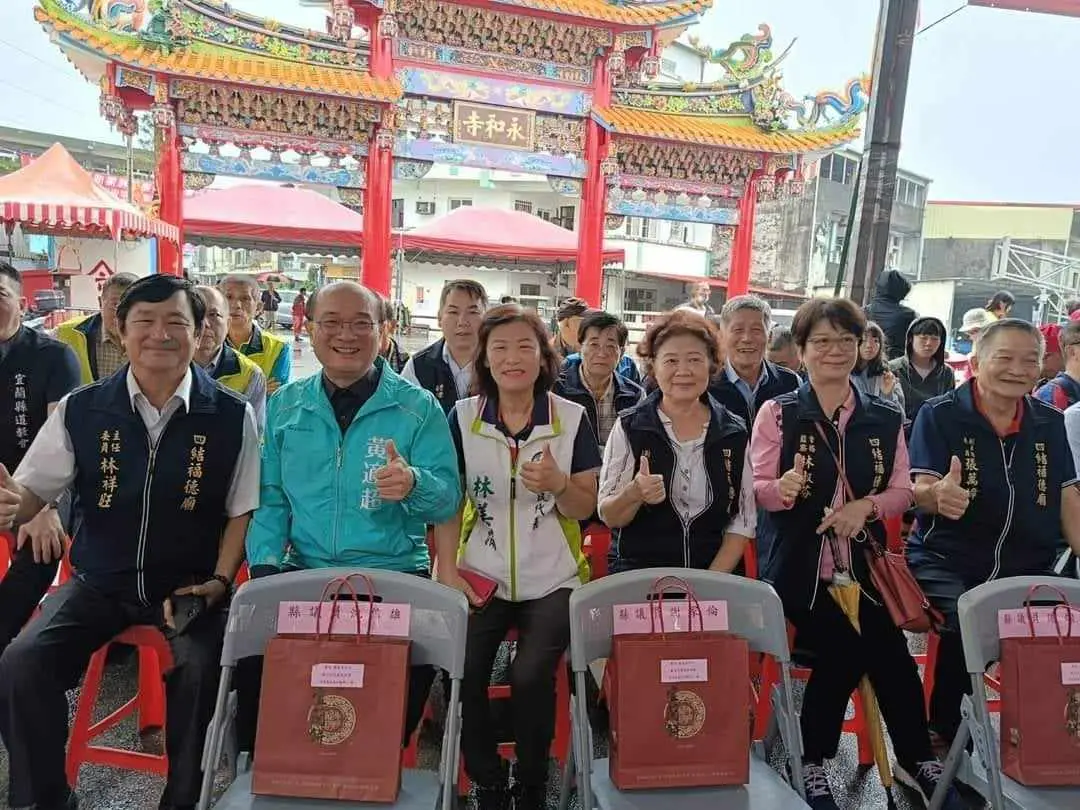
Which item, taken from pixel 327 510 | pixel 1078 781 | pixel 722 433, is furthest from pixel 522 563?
pixel 1078 781

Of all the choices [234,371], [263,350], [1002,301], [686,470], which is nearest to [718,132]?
[1002,301]

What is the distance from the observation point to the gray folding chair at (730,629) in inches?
64.3

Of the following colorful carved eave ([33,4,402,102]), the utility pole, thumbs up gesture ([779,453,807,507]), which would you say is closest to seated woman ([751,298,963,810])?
thumbs up gesture ([779,453,807,507])

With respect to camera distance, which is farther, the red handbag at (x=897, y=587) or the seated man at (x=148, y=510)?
the red handbag at (x=897, y=587)

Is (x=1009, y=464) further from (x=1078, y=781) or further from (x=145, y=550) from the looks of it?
(x=145, y=550)

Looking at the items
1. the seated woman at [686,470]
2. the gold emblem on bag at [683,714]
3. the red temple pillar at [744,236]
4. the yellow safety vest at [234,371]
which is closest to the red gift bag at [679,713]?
the gold emblem on bag at [683,714]

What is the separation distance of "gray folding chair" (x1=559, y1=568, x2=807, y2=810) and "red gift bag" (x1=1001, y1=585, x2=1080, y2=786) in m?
0.52

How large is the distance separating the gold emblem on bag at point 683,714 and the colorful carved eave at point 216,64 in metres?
7.58

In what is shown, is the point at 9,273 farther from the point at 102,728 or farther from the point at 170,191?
the point at 170,191

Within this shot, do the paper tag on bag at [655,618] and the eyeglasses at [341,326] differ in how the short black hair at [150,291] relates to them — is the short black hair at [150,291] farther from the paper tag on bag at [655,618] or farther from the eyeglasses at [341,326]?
the paper tag on bag at [655,618]

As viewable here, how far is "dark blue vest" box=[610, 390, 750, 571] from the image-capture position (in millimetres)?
2299

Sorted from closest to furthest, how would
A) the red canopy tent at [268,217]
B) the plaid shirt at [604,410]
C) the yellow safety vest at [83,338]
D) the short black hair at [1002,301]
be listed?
1. the yellow safety vest at [83,338]
2. the plaid shirt at [604,410]
3. the short black hair at [1002,301]
4. the red canopy tent at [268,217]

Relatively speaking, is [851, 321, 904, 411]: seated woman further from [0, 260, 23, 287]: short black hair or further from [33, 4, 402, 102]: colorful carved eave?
[33, 4, 402, 102]: colorful carved eave

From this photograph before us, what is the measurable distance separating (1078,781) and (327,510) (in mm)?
1994
